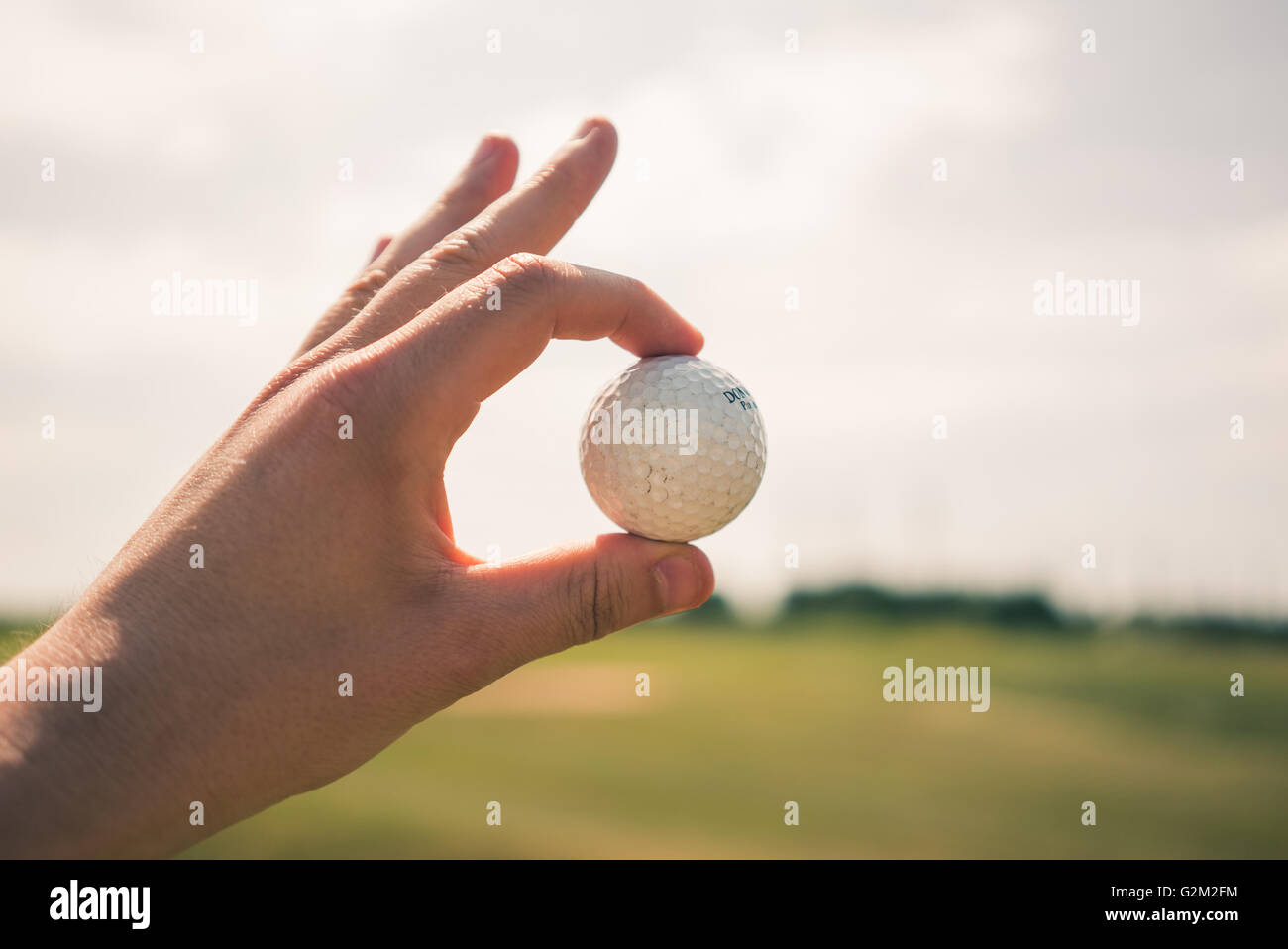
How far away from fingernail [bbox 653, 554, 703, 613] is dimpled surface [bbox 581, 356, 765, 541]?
48 centimetres

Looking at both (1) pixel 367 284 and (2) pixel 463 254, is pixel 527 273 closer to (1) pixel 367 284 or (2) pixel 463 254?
(2) pixel 463 254

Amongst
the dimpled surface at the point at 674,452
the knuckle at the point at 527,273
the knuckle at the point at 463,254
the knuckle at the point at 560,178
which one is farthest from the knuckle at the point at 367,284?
the dimpled surface at the point at 674,452

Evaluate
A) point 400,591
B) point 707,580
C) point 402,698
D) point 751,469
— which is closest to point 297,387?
point 400,591

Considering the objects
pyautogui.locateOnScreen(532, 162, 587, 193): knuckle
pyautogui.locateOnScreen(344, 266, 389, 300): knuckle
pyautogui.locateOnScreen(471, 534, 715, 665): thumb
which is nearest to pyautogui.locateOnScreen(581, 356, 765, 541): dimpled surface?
pyautogui.locateOnScreen(471, 534, 715, 665): thumb

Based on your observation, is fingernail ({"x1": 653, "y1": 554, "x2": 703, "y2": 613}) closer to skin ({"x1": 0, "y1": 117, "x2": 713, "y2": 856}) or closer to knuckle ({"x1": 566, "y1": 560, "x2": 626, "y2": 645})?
skin ({"x1": 0, "y1": 117, "x2": 713, "y2": 856})

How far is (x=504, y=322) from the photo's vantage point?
3689 mm

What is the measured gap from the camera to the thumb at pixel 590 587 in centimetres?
362

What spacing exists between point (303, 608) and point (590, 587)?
1.20 metres

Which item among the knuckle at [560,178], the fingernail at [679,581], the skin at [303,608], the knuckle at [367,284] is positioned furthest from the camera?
the knuckle at [367,284]

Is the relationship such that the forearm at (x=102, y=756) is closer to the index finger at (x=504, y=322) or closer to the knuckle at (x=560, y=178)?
the index finger at (x=504, y=322)

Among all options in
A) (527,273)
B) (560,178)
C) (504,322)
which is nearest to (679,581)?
(504,322)

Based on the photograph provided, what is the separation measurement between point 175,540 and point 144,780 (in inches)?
36.9

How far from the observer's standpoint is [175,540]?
3.47 metres

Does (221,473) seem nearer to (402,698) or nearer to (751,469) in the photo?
(402,698)
